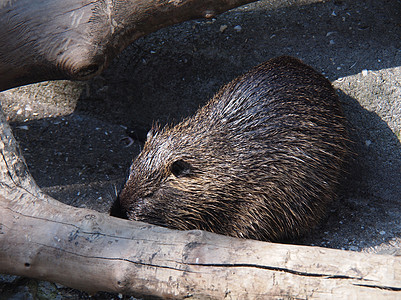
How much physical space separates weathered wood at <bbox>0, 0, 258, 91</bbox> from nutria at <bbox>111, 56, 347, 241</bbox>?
86 cm

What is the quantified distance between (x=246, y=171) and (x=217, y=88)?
153 cm

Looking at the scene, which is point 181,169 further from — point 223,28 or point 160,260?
point 223,28

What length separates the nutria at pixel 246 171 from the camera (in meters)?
3.32

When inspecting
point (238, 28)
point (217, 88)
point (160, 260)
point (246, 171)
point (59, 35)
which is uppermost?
point (59, 35)

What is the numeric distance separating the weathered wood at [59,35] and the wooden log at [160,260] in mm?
901

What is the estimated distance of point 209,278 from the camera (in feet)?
7.57

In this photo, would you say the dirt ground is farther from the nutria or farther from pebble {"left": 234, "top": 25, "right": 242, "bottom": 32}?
the nutria

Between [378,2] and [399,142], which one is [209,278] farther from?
[378,2]

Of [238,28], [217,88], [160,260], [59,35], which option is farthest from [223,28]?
[160,260]

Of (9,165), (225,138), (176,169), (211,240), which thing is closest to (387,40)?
(225,138)

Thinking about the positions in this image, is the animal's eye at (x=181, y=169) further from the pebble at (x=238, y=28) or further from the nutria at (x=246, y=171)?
the pebble at (x=238, y=28)

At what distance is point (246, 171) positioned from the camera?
3.30m

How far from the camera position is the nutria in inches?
131

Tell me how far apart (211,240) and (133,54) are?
295 centimetres
